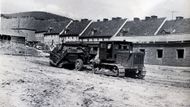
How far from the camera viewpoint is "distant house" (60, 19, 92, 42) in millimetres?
52281

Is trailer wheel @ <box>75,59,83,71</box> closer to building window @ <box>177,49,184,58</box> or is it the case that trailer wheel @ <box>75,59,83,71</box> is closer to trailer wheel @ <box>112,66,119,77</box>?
trailer wheel @ <box>112,66,119,77</box>

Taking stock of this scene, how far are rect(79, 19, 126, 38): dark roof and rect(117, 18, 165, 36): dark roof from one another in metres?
2.01

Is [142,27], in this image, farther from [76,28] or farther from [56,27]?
[56,27]

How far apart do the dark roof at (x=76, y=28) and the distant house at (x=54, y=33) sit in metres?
1.89

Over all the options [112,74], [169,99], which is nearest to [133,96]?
[169,99]

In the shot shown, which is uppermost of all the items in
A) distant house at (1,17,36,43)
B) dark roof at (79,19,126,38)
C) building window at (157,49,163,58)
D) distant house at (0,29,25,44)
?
distant house at (1,17,36,43)

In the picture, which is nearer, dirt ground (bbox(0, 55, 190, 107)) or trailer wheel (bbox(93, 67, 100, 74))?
dirt ground (bbox(0, 55, 190, 107))

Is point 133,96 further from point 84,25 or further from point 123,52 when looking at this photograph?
point 84,25

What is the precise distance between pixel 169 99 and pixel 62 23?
5187 cm

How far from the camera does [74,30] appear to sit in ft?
178

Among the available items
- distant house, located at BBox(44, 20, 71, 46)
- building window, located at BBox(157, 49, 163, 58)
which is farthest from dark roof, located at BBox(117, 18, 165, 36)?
distant house, located at BBox(44, 20, 71, 46)

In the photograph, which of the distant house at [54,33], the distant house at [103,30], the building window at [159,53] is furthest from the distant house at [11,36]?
the building window at [159,53]

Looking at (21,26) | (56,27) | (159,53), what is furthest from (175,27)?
(21,26)

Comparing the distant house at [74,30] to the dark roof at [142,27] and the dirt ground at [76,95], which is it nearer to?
the dark roof at [142,27]
